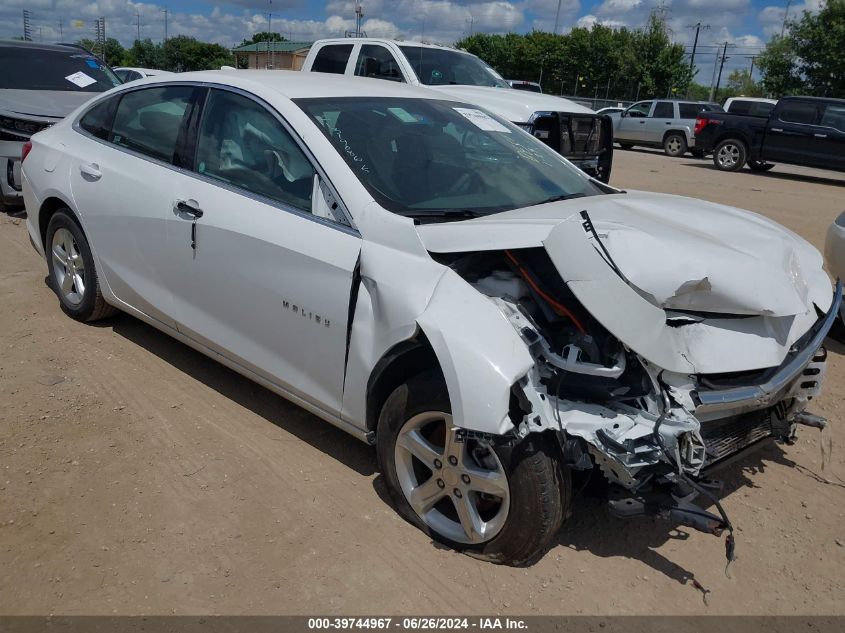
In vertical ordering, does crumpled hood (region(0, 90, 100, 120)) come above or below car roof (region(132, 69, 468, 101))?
below

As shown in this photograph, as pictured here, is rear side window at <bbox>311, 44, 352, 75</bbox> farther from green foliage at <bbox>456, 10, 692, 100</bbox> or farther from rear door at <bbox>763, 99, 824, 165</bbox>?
green foliage at <bbox>456, 10, 692, 100</bbox>

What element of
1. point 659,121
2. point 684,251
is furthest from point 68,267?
point 659,121

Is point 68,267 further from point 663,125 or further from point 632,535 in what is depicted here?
point 663,125

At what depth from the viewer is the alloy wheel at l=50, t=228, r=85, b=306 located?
16.0ft

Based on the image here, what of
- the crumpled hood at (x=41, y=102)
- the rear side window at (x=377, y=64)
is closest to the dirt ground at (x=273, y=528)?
the crumpled hood at (x=41, y=102)

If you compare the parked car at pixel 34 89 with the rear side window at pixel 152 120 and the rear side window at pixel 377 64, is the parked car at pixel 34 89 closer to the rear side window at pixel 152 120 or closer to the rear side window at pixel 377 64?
the rear side window at pixel 377 64

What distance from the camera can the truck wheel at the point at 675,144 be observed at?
2250 centimetres

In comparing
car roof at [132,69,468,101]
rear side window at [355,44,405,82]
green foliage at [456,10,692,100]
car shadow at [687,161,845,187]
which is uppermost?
green foliage at [456,10,692,100]

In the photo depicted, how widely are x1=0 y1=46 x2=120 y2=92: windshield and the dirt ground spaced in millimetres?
6012

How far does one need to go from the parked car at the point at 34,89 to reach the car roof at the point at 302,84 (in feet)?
14.5

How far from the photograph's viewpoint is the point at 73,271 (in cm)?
495

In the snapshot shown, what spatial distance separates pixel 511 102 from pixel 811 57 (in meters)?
37.0

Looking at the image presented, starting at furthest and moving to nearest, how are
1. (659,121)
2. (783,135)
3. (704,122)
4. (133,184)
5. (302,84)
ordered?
(659,121)
(704,122)
(783,135)
(133,184)
(302,84)

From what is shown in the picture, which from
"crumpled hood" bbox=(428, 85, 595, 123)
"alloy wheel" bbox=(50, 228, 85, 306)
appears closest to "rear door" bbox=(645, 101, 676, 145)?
"crumpled hood" bbox=(428, 85, 595, 123)
